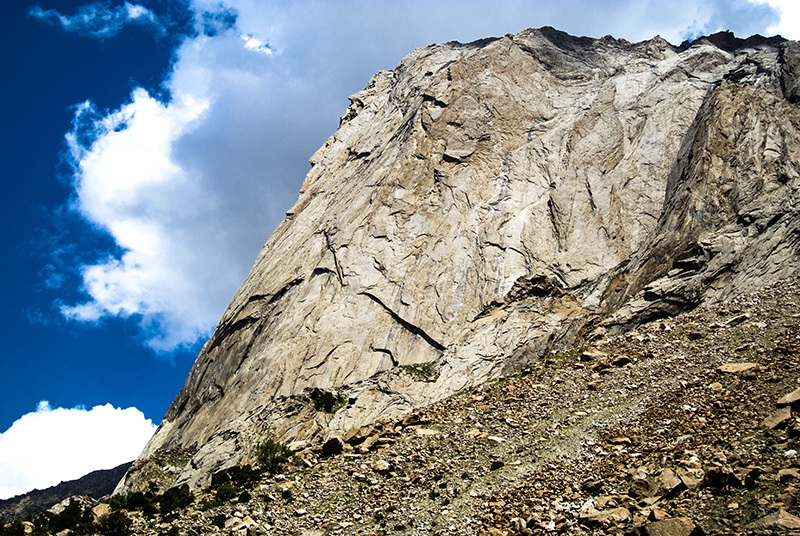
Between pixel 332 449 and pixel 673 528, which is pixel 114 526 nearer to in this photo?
pixel 332 449

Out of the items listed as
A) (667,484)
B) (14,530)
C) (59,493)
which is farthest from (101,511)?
(59,493)

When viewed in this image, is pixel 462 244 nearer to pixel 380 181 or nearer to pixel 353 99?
pixel 380 181

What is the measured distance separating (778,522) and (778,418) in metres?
6.42

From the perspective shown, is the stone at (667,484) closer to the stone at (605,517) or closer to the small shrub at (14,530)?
the stone at (605,517)

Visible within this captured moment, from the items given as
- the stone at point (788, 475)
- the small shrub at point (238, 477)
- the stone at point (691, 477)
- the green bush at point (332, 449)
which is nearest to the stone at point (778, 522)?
the stone at point (788, 475)

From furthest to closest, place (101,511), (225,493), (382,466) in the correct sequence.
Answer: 1. (101,511)
2. (225,493)
3. (382,466)

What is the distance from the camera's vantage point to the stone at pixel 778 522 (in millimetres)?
14883

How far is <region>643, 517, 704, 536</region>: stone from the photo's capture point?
16.4 metres

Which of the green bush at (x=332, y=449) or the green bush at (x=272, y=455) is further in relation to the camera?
the green bush at (x=272, y=455)

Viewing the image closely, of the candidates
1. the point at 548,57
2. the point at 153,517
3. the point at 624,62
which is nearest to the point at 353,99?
the point at 548,57

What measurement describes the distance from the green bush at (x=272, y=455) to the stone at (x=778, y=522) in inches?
842

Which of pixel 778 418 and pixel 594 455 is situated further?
pixel 594 455

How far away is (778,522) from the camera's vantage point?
49.6 feet

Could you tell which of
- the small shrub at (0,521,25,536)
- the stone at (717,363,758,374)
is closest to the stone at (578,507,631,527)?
the stone at (717,363,758,374)
